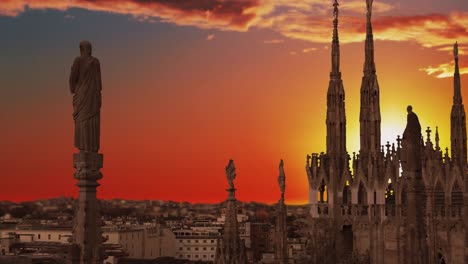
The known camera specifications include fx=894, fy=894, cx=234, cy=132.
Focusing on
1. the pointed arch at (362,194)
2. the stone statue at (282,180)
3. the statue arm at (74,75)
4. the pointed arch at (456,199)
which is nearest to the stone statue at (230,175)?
the stone statue at (282,180)

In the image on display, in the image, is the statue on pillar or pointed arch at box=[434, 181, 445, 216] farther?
pointed arch at box=[434, 181, 445, 216]

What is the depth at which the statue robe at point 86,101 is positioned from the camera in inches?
404

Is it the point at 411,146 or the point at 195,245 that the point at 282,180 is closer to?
the point at 411,146

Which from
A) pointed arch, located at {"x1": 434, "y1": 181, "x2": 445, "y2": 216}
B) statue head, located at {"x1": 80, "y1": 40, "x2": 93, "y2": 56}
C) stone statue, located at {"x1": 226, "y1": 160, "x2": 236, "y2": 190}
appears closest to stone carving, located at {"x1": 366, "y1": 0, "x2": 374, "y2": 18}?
pointed arch, located at {"x1": 434, "y1": 181, "x2": 445, "y2": 216}

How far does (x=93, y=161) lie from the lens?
33.5 ft

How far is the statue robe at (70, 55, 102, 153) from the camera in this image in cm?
1027

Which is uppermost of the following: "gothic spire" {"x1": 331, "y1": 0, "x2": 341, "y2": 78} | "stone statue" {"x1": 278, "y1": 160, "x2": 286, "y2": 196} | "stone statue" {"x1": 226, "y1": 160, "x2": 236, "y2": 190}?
"gothic spire" {"x1": 331, "y1": 0, "x2": 341, "y2": 78}

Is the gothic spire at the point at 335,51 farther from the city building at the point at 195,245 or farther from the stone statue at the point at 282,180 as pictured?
the city building at the point at 195,245

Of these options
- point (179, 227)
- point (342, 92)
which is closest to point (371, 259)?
point (342, 92)

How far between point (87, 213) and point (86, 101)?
1.28 metres

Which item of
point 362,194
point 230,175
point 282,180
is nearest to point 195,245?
point 362,194

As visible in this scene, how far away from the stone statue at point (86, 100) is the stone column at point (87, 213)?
6.2 inches

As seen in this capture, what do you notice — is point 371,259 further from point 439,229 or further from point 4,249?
point 4,249

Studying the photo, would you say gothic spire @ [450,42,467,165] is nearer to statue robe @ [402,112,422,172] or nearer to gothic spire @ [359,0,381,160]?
gothic spire @ [359,0,381,160]
